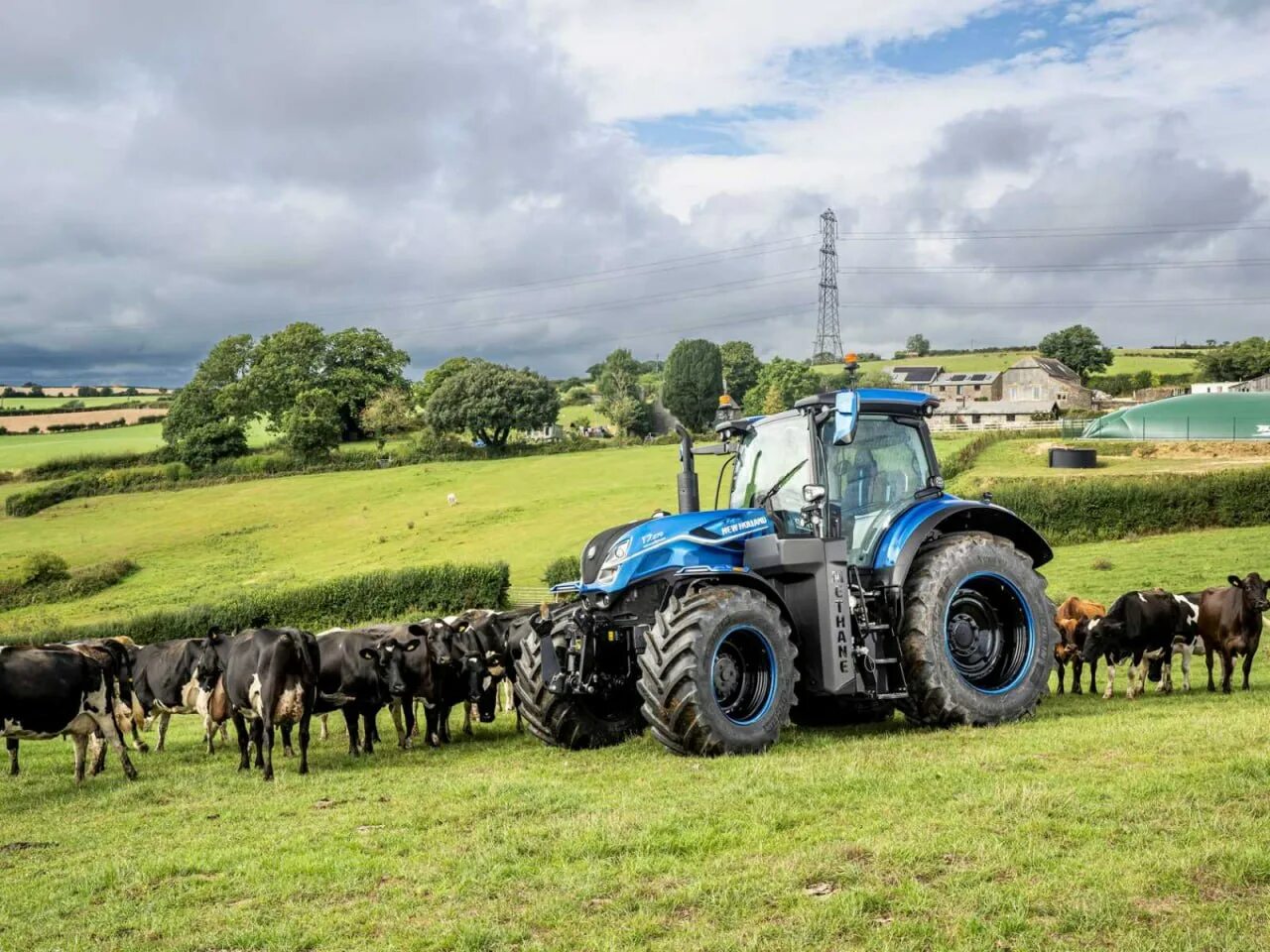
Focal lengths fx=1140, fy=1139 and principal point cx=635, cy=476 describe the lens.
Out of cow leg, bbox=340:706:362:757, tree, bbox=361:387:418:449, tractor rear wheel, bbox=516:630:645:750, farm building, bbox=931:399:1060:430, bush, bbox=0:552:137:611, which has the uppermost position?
tree, bbox=361:387:418:449

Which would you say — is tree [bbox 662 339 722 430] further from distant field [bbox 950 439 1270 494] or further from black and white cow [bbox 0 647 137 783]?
black and white cow [bbox 0 647 137 783]

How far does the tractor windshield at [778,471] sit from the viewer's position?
37.9 feet

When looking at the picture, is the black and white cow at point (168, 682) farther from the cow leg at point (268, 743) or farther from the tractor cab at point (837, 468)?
the tractor cab at point (837, 468)

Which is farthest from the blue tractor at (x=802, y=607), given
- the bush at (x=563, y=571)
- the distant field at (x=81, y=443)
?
the distant field at (x=81, y=443)

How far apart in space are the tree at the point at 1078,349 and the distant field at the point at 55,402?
289 feet

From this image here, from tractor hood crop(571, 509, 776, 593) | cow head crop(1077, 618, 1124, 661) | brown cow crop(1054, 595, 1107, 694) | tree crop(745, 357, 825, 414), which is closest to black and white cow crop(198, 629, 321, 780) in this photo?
tractor hood crop(571, 509, 776, 593)

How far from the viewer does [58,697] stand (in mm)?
12109

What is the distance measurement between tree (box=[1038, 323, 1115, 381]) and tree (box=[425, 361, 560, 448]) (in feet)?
184

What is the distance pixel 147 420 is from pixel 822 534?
98418 millimetres

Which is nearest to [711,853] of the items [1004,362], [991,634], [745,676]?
[745,676]

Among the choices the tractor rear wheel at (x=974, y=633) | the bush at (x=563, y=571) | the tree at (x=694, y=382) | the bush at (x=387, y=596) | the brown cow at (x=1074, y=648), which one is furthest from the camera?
the tree at (x=694, y=382)

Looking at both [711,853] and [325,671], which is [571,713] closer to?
[325,671]

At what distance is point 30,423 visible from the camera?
9650cm

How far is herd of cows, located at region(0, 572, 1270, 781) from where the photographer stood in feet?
40.2
